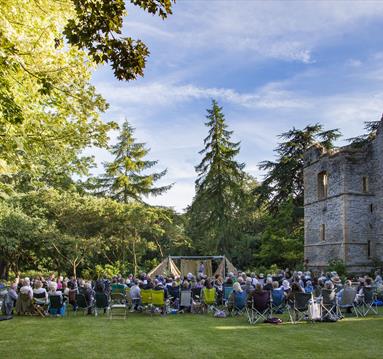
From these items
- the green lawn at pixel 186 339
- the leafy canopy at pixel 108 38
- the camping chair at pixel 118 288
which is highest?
the leafy canopy at pixel 108 38

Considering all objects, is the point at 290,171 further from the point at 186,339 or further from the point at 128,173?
the point at 186,339

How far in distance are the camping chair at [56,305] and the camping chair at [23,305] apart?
0.59 meters

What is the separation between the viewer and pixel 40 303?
1305 cm

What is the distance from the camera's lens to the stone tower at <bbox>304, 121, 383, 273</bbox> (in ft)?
88.2

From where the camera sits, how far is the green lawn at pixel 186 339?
7.33m

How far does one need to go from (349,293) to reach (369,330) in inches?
97.9

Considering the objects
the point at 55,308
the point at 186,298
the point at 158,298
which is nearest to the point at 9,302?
the point at 55,308

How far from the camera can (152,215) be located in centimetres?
2870

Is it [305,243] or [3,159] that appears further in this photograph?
[305,243]

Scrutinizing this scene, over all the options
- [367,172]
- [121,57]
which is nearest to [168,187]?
[367,172]

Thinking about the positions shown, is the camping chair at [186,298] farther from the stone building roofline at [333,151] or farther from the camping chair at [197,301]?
the stone building roofline at [333,151]

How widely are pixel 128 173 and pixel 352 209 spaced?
1852 centimetres

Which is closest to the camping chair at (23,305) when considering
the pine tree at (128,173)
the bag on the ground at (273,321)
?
the bag on the ground at (273,321)

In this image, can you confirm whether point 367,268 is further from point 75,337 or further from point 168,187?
point 75,337
